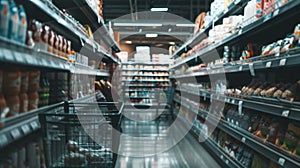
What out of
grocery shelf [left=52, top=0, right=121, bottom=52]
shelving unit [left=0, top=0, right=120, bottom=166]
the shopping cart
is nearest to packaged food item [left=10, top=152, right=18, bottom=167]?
shelving unit [left=0, top=0, right=120, bottom=166]

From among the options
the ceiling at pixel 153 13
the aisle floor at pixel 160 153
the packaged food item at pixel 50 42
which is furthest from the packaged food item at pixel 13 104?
the ceiling at pixel 153 13

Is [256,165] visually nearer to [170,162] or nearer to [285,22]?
[285,22]

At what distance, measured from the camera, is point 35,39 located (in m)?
1.49

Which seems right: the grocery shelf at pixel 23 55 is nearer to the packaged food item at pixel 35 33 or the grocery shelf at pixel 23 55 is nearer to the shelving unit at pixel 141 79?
the packaged food item at pixel 35 33

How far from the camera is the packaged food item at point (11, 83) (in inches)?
49.4

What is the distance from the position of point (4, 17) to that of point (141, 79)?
10.9 m

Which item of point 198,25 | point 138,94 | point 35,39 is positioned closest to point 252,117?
point 35,39

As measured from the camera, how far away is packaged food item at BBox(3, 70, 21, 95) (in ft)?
4.11

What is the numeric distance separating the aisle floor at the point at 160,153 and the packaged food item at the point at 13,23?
113 inches

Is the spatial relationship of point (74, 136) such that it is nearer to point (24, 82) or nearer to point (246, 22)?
point (24, 82)

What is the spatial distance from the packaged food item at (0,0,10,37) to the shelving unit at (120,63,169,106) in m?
10.5

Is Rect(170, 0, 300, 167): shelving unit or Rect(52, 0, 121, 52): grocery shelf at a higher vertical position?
Rect(52, 0, 121, 52): grocery shelf

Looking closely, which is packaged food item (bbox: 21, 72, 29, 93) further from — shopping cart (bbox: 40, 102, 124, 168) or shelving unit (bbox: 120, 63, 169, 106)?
shelving unit (bbox: 120, 63, 169, 106)

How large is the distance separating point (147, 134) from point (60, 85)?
167 inches
